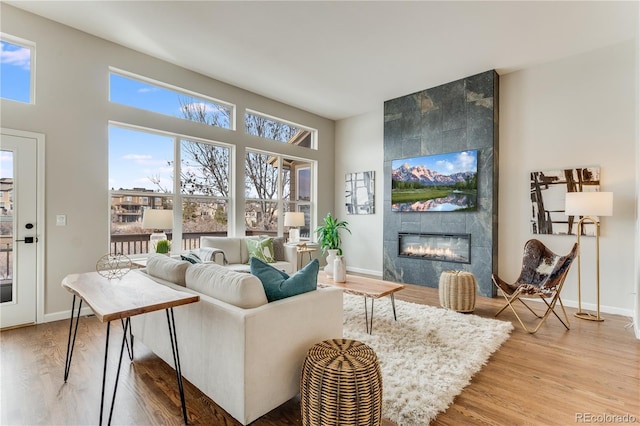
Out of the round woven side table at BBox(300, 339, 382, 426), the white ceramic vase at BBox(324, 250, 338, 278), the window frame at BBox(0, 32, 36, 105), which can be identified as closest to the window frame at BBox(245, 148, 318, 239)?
the white ceramic vase at BBox(324, 250, 338, 278)

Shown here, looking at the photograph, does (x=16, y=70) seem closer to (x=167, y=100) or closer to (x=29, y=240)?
(x=167, y=100)

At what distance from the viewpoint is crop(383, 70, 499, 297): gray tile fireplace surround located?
15.3 feet

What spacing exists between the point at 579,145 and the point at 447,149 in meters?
1.68

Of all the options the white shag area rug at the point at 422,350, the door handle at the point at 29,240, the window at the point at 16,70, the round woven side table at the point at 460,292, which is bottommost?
the white shag area rug at the point at 422,350

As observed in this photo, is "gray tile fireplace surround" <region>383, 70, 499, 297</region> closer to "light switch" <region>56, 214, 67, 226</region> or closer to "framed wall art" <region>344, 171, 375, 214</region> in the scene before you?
"framed wall art" <region>344, 171, 375, 214</region>

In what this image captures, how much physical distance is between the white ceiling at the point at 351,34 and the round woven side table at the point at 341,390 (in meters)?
3.29

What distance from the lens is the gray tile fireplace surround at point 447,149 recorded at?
4.65 m

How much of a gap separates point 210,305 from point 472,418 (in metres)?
1.70

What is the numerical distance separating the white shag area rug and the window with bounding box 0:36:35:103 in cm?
439

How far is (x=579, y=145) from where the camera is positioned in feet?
13.5

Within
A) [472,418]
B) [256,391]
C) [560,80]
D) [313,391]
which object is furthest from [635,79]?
[256,391]

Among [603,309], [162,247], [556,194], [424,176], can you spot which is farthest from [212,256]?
[603,309]

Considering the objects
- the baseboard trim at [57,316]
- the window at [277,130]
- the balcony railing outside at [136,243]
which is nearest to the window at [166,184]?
the balcony railing outside at [136,243]

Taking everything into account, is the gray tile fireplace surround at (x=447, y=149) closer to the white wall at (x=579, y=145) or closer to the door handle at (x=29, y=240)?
the white wall at (x=579, y=145)
